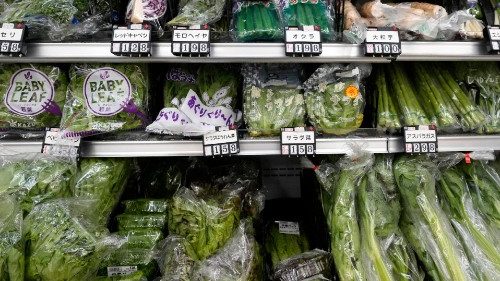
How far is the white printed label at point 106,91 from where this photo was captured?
4.96 feet

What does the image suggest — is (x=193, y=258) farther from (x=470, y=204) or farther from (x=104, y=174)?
(x=470, y=204)

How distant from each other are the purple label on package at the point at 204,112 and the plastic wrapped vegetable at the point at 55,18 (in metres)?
0.39

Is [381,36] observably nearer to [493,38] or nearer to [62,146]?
[493,38]

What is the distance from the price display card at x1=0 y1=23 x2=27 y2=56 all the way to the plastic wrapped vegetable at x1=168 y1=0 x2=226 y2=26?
0.45 meters

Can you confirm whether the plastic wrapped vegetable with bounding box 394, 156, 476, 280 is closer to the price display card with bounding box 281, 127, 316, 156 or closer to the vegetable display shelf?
the vegetable display shelf

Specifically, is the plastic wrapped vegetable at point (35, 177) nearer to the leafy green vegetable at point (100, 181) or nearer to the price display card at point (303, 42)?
the leafy green vegetable at point (100, 181)

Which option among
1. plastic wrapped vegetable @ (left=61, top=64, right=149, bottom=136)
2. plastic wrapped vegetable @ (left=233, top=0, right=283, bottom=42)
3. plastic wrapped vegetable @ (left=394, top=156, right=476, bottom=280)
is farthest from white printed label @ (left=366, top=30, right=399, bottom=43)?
plastic wrapped vegetable @ (left=61, top=64, right=149, bottom=136)

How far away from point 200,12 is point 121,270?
0.93 meters

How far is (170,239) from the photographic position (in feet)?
5.07

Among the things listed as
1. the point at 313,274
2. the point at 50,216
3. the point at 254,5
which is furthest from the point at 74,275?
the point at 254,5

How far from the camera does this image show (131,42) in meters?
1.33

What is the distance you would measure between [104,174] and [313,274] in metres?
0.80

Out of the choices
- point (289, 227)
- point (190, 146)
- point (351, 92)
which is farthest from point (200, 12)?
point (289, 227)

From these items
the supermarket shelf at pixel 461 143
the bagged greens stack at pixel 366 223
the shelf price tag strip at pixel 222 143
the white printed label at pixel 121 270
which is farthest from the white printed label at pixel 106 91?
the supermarket shelf at pixel 461 143
